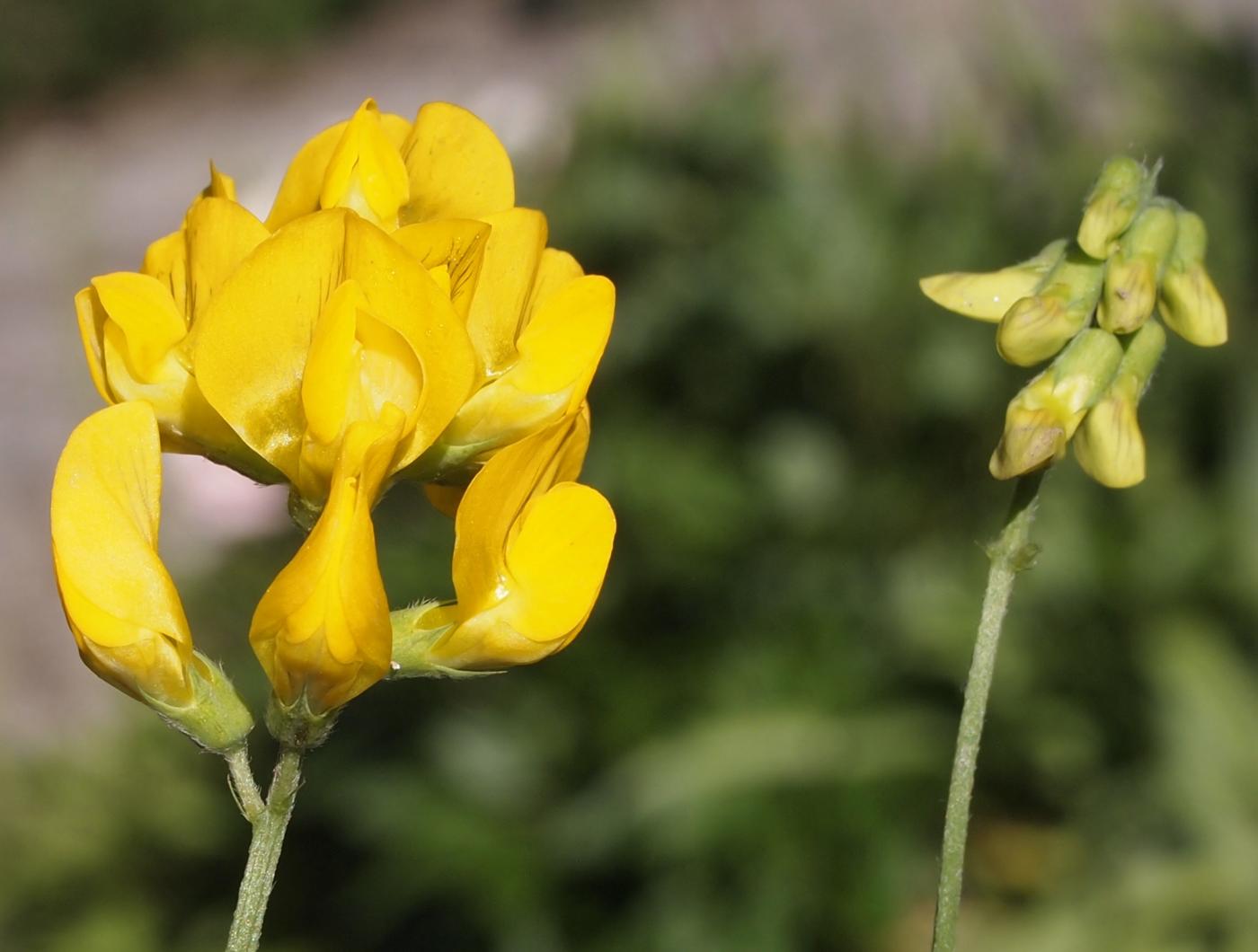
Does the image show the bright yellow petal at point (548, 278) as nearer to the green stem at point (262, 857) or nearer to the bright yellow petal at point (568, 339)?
the bright yellow petal at point (568, 339)

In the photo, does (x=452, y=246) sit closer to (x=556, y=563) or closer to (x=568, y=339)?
(x=568, y=339)

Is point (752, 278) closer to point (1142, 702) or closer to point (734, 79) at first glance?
point (734, 79)

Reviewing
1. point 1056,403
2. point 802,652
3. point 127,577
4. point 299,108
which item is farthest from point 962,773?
point 299,108

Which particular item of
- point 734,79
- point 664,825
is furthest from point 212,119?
point 664,825

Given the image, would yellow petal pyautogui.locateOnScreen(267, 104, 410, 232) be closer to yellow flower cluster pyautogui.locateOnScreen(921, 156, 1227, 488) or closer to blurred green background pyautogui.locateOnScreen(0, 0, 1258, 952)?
yellow flower cluster pyautogui.locateOnScreen(921, 156, 1227, 488)

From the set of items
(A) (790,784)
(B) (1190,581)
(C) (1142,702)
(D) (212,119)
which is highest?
(D) (212,119)
